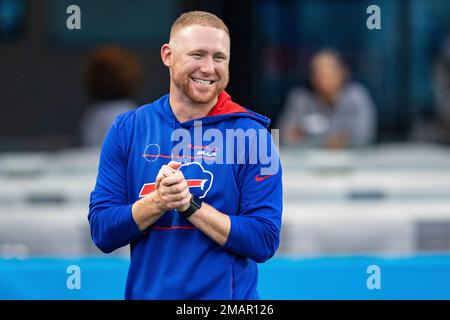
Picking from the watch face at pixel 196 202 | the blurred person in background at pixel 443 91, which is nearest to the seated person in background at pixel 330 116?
the blurred person in background at pixel 443 91

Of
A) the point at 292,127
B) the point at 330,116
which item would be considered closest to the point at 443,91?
the point at 292,127

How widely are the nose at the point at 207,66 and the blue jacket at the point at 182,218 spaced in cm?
11

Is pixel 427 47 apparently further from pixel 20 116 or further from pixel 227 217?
pixel 227 217

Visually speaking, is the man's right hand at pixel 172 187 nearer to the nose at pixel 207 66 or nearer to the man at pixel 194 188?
the man at pixel 194 188

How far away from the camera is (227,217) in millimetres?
2168

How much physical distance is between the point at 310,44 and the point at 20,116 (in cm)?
256

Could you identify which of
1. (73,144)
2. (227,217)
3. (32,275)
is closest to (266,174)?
(227,217)

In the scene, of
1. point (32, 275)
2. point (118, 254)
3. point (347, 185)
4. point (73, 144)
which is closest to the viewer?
point (32, 275)

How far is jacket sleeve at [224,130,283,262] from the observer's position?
2184 millimetres

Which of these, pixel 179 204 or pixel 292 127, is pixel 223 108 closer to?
pixel 179 204

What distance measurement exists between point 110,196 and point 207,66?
1.22 ft

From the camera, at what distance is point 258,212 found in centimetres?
221

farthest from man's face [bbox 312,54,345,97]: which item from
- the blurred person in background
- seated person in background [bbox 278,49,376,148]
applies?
the blurred person in background

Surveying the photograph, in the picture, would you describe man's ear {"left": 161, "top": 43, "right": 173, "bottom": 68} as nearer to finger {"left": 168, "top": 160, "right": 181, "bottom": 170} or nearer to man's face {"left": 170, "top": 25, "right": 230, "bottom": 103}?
man's face {"left": 170, "top": 25, "right": 230, "bottom": 103}
